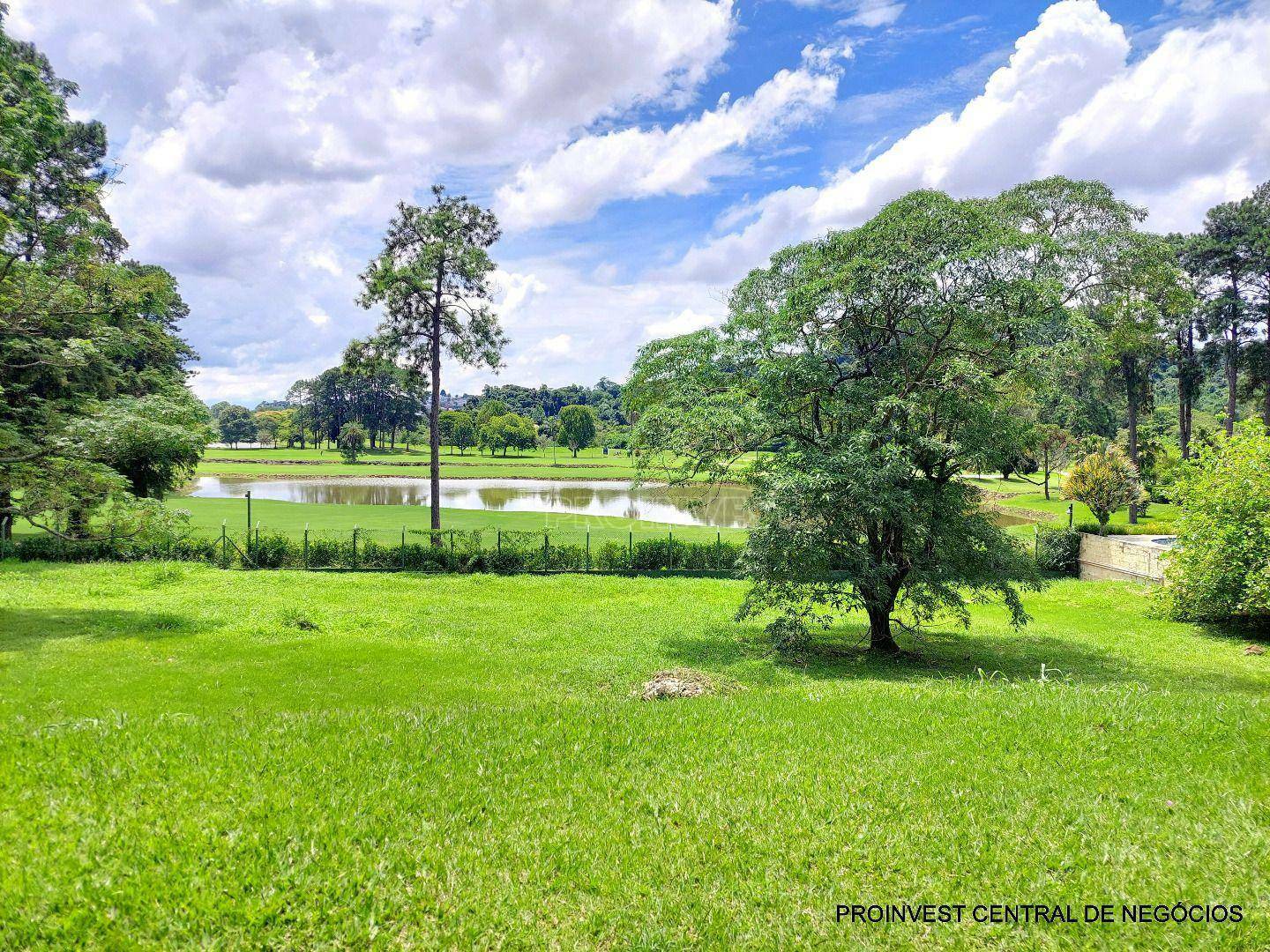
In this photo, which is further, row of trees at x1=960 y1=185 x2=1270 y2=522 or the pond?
the pond

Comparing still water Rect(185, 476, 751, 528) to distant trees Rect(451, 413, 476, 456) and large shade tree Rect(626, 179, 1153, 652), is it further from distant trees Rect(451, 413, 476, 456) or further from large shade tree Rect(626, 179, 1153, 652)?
distant trees Rect(451, 413, 476, 456)

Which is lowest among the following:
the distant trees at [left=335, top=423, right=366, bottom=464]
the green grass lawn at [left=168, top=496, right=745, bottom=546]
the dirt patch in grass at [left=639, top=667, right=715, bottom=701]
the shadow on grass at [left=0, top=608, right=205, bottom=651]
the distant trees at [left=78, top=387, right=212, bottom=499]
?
the dirt patch in grass at [left=639, top=667, right=715, bottom=701]

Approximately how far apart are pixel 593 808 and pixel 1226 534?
18.2 meters

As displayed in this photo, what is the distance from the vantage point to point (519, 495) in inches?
2194

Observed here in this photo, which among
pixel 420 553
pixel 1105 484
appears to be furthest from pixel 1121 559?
pixel 420 553

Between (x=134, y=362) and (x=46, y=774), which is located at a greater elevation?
(x=134, y=362)

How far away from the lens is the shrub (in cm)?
1560

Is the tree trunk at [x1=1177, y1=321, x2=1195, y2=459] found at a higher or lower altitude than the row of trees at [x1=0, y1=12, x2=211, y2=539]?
higher

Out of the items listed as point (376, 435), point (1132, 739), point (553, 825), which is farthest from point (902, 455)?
point (376, 435)

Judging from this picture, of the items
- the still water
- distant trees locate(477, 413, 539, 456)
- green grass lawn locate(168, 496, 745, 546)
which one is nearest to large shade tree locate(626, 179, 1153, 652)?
green grass lawn locate(168, 496, 745, 546)

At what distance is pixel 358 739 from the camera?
684cm

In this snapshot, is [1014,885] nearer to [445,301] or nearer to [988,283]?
[988,283]

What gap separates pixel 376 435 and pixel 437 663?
13755 centimetres

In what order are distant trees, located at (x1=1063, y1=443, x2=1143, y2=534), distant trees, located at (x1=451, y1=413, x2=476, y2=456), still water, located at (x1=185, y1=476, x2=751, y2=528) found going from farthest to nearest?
distant trees, located at (x1=451, y1=413, x2=476, y2=456), still water, located at (x1=185, y1=476, x2=751, y2=528), distant trees, located at (x1=1063, y1=443, x2=1143, y2=534)
